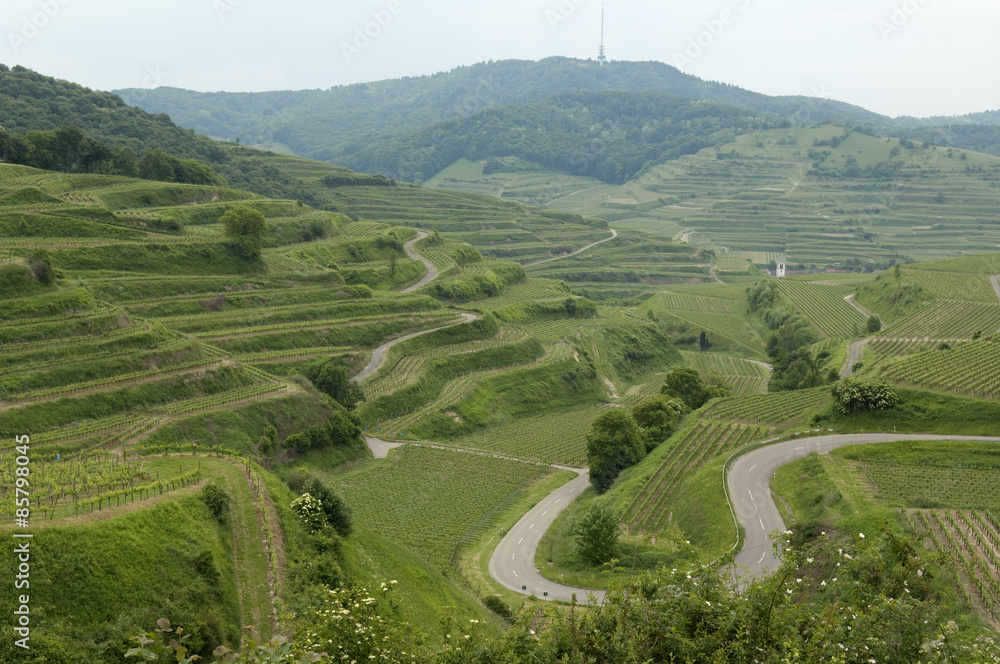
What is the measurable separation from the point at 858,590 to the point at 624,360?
348 feet

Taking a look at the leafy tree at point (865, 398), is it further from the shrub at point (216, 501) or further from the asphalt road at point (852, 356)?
the shrub at point (216, 501)

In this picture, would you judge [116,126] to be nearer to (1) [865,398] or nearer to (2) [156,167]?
(2) [156,167]

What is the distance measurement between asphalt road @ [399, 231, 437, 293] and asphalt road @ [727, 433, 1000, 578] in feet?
252

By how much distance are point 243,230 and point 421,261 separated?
49.6 m

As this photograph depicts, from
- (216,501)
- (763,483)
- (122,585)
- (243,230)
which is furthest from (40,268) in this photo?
(763,483)

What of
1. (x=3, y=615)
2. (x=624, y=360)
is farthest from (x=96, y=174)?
(x=3, y=615)

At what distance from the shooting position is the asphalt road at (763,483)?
143 ft

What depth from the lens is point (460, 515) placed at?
57.4 m

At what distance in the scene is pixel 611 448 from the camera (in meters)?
64.5

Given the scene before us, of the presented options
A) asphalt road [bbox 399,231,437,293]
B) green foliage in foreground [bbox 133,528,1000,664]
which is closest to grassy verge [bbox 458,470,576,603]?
green foliage in foreground [bbox 133,528,1000,664]

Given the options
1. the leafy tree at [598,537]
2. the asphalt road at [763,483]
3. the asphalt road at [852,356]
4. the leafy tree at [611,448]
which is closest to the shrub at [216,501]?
the leafy tree at [598,537]

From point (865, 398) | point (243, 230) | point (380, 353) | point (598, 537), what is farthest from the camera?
point (243, 230)

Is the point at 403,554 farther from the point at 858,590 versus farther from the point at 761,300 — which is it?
the point at 761,300

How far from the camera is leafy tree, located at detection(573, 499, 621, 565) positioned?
4619 cm
